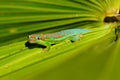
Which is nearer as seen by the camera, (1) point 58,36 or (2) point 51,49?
(2) point 51,49

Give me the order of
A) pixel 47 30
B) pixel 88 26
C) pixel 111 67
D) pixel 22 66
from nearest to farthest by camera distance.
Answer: pixel 22 66, pixel 111 67, pixel 47 30, pixel 88 26

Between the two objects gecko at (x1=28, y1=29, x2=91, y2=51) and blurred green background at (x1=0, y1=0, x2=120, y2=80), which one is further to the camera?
gecko at (x1=28, y1=29, x2=91, y2=51)

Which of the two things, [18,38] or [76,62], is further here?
[18,38]

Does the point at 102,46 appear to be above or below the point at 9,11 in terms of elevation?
below

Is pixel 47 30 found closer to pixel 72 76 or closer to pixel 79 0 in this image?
pixel 79 0

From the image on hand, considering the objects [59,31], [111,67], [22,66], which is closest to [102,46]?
[111,67]

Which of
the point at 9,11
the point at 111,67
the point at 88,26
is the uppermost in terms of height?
the point at 9,11

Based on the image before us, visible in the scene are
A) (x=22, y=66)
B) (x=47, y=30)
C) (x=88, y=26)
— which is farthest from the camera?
(x=88, y=26)

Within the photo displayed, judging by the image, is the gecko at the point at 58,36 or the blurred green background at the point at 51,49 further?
the gecko at the point at 58,36
